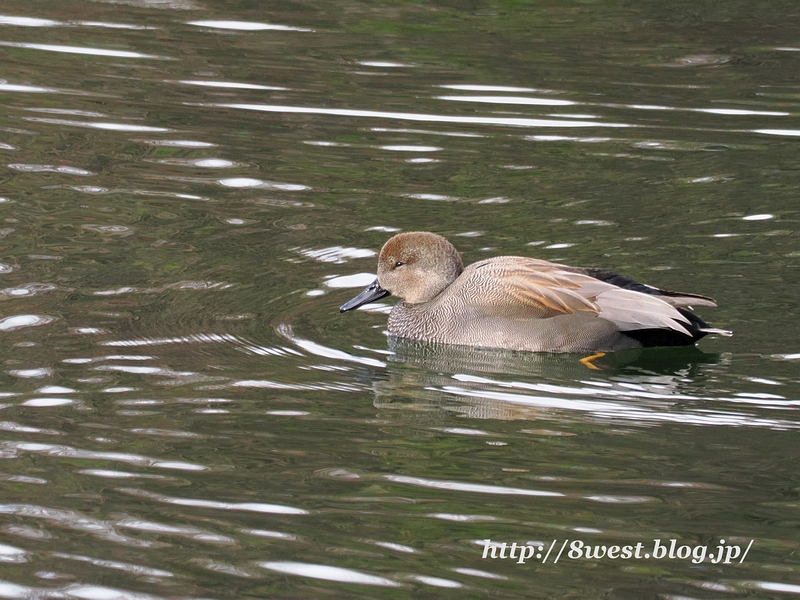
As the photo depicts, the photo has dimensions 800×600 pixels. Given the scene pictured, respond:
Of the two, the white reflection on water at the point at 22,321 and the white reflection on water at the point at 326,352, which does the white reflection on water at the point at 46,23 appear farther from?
the white reflection on water at the point at 326,352

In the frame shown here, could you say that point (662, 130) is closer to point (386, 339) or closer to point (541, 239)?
point (541, 239)

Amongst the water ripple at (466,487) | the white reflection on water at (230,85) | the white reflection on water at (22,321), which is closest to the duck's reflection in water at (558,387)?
the water ripple at (466,487)

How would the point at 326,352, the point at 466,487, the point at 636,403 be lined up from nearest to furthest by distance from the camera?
1. the point at 466,487
2. the point at 636,403
3. the point at 326,352

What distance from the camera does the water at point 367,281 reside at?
521 centimetres

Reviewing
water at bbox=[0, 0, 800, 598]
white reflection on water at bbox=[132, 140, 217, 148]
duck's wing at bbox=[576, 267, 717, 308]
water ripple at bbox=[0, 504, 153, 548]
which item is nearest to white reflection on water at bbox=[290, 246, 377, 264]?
water at bbox=[0, 0, 800, 598]

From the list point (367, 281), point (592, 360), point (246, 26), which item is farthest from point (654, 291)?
point (246, 26)

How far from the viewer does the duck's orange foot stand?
24.9 feet

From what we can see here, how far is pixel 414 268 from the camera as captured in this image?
8430 mm

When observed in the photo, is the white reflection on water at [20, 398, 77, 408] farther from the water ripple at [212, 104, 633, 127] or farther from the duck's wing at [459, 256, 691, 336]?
the water ripple at [212, 104, 633, 127]

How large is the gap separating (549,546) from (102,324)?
358cm

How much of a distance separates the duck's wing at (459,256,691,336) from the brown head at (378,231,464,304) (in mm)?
350

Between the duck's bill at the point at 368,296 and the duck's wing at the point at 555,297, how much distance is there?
590 millimetres

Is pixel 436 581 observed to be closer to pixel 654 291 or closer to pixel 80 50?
pixel 654 291

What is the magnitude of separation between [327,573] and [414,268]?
366cm
